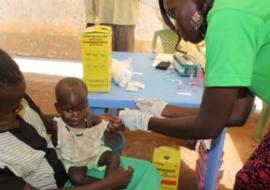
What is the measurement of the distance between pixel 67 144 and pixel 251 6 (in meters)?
0.83

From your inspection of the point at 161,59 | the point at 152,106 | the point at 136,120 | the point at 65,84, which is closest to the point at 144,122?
the point at 136,120

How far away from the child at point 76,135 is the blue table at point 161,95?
11.3 inches

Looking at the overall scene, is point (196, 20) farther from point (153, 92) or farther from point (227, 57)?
point (153, 92)

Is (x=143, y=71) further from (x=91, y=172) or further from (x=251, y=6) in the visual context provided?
(x=251, y=6)

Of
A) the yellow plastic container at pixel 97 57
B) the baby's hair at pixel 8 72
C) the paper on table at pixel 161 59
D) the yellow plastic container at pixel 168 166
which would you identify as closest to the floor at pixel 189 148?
the yellow plastic container at pixel 168 166

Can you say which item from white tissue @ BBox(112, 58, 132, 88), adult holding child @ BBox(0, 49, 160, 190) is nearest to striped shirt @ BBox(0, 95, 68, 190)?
adult holding child @ BBox(0, 49, 160, 190)

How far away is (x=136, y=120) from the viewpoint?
134 cm

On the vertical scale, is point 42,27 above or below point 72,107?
above

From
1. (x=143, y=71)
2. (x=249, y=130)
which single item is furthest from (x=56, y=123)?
(x=249, y=130)

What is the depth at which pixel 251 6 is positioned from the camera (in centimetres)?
89

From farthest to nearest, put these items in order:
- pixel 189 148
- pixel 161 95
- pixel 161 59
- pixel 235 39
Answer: pixel 189 148
pixel 161 59
pixel 161 95
pixel 235 39

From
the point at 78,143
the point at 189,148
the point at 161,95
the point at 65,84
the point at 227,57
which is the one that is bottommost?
the point at 189,148

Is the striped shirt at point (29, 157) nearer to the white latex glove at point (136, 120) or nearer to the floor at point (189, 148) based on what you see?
the white latex glove at point (136, 120)

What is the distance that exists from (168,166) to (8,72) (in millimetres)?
1204
